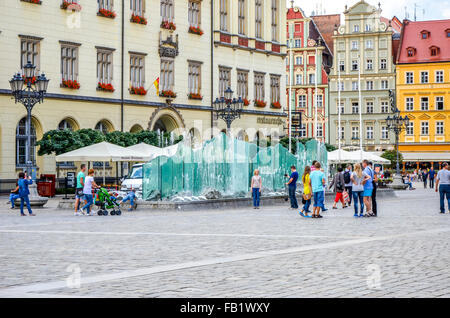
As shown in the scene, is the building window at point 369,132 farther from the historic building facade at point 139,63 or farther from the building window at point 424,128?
the historic building facade at point 139,63

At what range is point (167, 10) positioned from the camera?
52.4 m

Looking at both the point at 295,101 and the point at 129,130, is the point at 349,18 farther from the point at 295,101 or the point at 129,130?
the point at 129,130

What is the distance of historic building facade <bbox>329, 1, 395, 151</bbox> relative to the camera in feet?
304

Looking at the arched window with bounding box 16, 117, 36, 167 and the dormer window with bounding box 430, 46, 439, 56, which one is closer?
the arched window with bounding box 16, 117, 36, 167

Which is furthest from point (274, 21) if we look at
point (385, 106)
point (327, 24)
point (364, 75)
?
point (327, 24)

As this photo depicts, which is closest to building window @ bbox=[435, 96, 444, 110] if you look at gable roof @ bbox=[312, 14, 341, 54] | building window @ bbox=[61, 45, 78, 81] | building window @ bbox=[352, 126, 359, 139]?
building window @ bbox=[352, 126, 359, 139]

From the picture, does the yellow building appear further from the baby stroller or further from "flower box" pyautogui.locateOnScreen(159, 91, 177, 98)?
the baby stroller

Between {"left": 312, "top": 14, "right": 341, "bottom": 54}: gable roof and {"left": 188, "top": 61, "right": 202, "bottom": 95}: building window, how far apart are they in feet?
155

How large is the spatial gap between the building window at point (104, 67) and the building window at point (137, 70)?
5.93 ft

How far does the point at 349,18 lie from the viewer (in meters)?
93.4

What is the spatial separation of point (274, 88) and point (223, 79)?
22.3 ft

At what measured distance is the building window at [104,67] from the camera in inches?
1874

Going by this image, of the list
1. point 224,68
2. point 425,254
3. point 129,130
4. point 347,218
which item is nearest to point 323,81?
point 224,68
